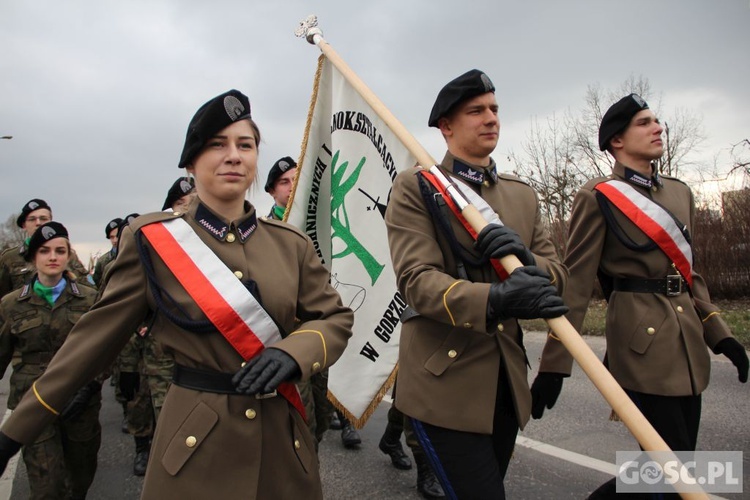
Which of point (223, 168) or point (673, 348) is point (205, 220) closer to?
point (223, 168)

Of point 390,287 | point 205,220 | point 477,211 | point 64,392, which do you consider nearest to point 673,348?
point 477,211

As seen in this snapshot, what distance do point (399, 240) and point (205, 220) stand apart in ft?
2.57

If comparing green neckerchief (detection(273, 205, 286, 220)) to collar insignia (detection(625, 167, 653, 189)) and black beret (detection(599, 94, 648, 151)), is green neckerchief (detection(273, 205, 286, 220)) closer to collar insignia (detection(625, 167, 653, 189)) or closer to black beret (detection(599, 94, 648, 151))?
black beret (detection(599, 94, 648, 151))

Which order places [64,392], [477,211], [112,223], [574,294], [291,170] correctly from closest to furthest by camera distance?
1. [64,392]
2. [477,211]
3. [574,294]
4. [291,170]
5. [112,223]

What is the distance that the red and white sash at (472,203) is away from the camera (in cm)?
239

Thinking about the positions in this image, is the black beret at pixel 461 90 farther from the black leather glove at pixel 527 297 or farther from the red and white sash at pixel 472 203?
the black leather glove at pixel 527 297

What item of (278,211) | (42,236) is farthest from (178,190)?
(42,236)

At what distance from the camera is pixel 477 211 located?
7.68 ft

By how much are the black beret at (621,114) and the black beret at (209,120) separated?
2.11 metres

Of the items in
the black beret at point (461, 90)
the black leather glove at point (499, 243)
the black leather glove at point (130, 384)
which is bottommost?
the black leather glove at point (130, 384)

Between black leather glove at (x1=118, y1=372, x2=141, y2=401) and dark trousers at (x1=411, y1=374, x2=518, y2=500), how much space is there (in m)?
3.81

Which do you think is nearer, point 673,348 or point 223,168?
point 223,168

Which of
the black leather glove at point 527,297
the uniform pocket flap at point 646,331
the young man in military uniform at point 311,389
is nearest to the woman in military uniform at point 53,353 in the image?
the young man in military uniform at point 311,389

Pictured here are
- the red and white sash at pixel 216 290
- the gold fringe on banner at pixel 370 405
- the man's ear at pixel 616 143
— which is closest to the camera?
the red and white sash at pixel 216 290
